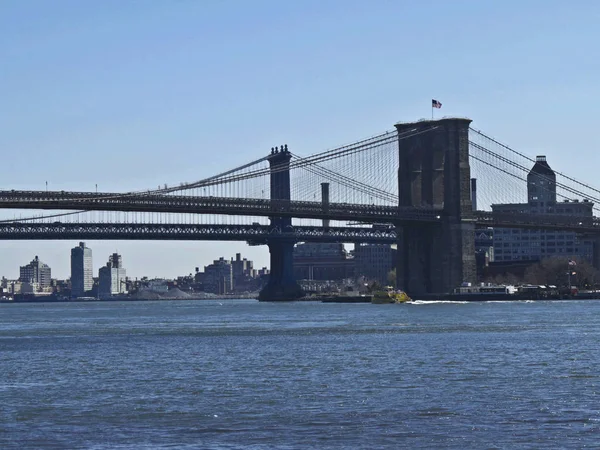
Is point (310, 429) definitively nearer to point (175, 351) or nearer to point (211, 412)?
point (211, 412)

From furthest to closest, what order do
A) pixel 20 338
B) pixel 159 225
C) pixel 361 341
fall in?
pixel 159 225, pixel 20 338, pixel 361 341

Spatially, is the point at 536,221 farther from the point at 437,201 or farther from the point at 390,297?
the point at 390,297

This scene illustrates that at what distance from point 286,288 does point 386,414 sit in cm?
12497

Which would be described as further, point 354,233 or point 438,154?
point 354,233

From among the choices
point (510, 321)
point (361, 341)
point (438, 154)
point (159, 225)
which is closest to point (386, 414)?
point (361, 341)

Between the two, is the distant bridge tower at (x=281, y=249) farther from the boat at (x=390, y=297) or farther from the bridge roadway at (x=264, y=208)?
the bridge roadway at (x=264, y=208)

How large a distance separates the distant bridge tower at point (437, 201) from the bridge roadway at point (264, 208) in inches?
47.1

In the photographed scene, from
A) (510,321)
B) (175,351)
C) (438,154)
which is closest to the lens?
(175,351)

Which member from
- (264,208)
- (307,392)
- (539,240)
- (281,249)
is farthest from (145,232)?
(307,392)

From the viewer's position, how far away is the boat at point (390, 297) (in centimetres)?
10869

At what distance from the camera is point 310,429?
24.5 m

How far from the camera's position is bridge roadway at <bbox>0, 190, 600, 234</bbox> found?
87.6 meters

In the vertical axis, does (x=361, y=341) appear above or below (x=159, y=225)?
below

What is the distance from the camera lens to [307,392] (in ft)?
99.6
